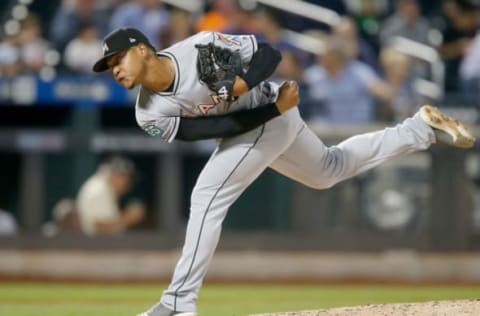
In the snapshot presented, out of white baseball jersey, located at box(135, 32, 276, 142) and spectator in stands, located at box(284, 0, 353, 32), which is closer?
white baseball jersey, located at box(135, 32, 276, 142)

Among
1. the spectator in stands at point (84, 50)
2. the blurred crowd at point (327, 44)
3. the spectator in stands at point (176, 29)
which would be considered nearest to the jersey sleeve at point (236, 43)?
the blurred crowd at point (327, 44)

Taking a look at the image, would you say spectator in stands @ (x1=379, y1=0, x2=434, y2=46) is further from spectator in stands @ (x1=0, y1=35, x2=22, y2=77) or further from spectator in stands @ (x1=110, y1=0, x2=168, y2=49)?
spectator in stands @ (x1=0, y1=35, x2=22, y2=77)

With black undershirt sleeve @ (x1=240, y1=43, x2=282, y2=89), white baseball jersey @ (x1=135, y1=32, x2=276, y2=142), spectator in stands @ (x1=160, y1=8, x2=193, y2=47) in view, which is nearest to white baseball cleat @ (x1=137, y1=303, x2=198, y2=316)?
white baseball jersey @ (x1=135, y1=32, x2=276, y2=142)

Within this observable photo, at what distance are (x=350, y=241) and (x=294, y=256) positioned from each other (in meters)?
0.56

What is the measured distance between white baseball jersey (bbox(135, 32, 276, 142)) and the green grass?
2194mm

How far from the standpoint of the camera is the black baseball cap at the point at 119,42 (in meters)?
5.49

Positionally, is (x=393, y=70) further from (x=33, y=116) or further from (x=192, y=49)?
(x=192, y=49)

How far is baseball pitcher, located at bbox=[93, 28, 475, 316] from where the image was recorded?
5.61 m

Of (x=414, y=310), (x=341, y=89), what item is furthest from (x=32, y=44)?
(x=414, y=310)

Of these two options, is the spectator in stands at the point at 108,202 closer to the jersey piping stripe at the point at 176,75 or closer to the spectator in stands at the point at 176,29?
the spectator in stands at the point at 176,29

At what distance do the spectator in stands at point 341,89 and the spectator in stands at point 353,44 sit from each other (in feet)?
0.19

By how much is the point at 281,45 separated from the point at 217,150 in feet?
17.8

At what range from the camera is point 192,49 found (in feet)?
18.9

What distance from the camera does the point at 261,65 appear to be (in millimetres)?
5773
